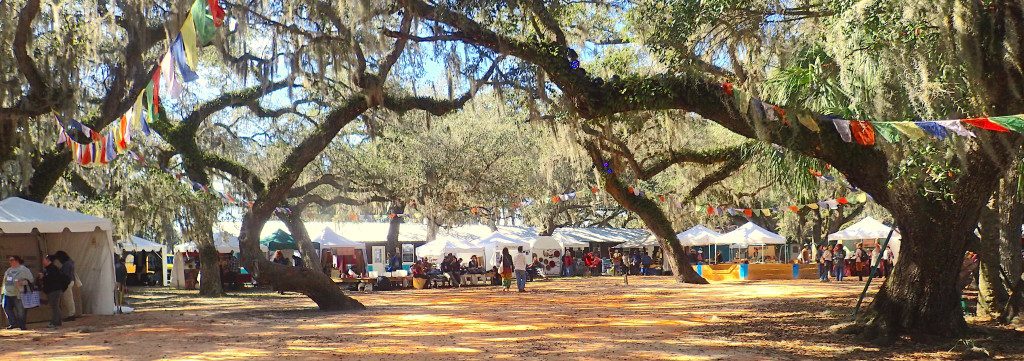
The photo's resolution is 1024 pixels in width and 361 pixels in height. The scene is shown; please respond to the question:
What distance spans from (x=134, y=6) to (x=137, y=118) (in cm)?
228

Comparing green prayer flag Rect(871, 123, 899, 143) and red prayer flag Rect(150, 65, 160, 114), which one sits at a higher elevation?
red prayer flag Rect(150, 65, 160, 114)

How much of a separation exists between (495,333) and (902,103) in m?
5.17

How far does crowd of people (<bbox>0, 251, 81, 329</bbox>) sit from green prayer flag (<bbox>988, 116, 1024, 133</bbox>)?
11430 mm

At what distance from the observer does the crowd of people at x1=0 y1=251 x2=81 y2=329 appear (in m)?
11.8

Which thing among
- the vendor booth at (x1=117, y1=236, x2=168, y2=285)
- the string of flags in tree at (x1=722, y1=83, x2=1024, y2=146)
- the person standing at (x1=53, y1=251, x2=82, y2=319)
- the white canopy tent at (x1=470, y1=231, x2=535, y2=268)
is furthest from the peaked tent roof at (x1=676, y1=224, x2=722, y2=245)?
the string of flags in tree at (x1=722, y1=83, x2=1024, y2=146)

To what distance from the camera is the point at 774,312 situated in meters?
13.2

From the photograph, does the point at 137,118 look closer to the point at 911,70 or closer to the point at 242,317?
the point at 242,317

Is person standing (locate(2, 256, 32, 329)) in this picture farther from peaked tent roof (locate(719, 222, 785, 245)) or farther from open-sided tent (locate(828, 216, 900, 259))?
open-sided tent (locate(828, 216, 900, 259))

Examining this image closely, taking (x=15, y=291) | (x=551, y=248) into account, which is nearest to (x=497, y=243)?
(x=551, y=248)

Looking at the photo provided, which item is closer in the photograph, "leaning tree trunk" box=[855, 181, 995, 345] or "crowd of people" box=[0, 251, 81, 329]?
"leaning tree trunk" box=[855, 181, 995, 345]

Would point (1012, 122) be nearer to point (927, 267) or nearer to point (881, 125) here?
point (881, 125)

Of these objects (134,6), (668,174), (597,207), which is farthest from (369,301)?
(597,207)

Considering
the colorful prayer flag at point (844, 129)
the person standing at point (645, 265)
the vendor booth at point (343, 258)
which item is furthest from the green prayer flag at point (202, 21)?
the person standing at point (645, 265)

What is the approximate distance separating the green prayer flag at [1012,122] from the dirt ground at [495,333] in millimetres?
2253
